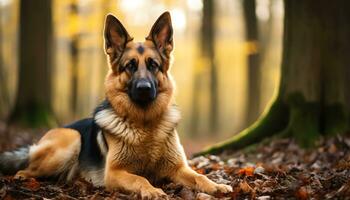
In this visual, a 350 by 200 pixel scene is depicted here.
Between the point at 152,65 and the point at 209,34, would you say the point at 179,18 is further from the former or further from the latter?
the point at 152,65

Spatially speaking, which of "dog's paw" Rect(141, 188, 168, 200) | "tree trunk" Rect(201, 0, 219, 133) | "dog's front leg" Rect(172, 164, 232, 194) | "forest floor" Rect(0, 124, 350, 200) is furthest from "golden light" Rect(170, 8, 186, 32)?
"dog's paw" Rect(141, 188, 168, 200)

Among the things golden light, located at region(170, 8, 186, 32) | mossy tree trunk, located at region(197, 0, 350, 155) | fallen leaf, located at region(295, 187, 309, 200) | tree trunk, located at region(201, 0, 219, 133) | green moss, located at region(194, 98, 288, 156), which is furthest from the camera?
golden light, located at region(170, 8, 186, 32)

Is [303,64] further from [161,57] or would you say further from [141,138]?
[141,138]

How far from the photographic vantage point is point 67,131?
6711 mm

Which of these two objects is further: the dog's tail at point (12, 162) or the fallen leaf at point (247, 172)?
the dog's tail at point (12, 162)

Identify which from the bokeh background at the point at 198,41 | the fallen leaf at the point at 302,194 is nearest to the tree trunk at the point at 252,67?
the bokeh background at the point at 198,41

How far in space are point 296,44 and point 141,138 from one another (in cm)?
388

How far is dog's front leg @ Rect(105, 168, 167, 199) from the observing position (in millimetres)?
5116

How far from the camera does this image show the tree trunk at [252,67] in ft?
56.6

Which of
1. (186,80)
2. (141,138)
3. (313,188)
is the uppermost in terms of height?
(141,138)

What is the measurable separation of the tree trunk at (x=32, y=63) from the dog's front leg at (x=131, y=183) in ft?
29.4

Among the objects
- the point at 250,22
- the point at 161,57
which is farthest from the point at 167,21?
the point at 250,22

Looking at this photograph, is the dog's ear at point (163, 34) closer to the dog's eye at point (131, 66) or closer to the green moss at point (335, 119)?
the dog's eye at point (131, 66)

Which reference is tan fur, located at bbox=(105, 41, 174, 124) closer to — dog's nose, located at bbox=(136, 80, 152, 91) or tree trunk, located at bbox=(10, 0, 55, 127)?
dog's nose, located at bbox=(136, 80, 152, 91)
